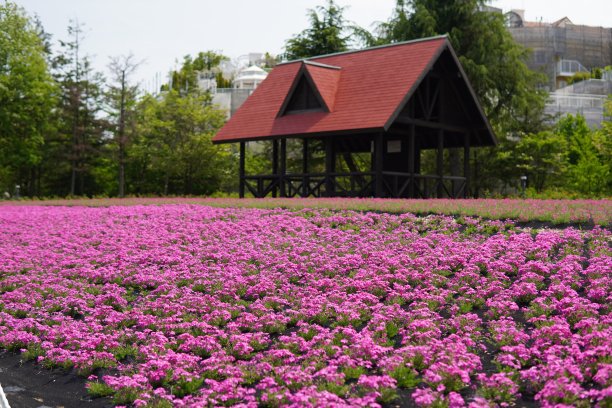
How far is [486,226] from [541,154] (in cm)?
3274

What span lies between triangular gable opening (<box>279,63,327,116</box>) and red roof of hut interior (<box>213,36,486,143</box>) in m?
0.09

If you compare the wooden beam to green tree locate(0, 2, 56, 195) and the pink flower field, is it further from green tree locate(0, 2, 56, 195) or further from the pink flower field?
green tree locate(0, 2, 56, 195)

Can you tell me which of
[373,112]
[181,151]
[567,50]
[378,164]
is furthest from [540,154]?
[567,50]

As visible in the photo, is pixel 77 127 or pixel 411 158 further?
pixel 77 127

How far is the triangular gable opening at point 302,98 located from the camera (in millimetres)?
27203

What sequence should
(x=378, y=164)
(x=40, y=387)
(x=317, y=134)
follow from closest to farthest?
(x=40, y=387) < (x=378, y=164) < (x=317, y=134)

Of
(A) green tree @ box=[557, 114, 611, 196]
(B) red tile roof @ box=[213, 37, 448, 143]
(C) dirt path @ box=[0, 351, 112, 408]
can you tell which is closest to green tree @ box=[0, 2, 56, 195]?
(B) red tile roof @ box=[213, 37, 448, 143]

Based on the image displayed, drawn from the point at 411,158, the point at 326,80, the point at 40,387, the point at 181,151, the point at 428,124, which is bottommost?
the point at 40,387

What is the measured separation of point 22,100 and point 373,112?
3790 centimetres

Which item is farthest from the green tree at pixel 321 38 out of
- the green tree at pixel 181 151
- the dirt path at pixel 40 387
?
the dirt path at pixel 40 387

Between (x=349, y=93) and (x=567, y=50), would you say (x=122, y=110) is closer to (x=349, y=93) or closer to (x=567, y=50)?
(x=349, y=93)

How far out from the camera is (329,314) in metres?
8.95

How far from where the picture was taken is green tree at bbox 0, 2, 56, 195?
50875 millimetres

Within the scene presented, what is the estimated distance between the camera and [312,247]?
12.9m
